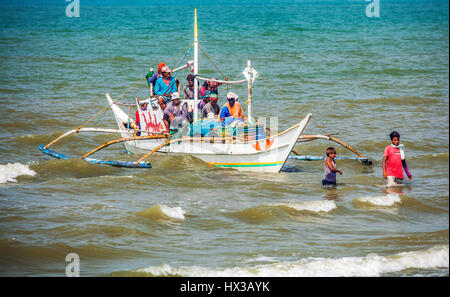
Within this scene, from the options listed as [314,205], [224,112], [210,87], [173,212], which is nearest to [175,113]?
[210,87]

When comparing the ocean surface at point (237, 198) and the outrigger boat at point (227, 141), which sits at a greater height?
the outrigger boat at point (227, 141)

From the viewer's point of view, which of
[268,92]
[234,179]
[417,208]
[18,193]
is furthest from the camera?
[268,92]

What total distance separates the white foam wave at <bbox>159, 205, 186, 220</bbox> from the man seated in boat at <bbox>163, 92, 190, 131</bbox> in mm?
4396

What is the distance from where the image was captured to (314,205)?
38.0 ft

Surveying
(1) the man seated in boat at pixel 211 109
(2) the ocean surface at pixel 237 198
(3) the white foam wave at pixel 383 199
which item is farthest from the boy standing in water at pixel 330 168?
(1) the man seated in boat at pixel 211 109

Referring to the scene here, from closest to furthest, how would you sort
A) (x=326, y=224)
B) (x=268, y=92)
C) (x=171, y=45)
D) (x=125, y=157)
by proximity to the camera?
(x=326, y=224), (x=125, y=157), (x=268, y=92), (x=171, y=45)

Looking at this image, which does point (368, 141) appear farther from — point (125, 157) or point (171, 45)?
point (171, 45)

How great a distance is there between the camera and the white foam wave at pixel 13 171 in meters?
14.2

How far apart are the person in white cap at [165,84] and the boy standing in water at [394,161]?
692 centimetres

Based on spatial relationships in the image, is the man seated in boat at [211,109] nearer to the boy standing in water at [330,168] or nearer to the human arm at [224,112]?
the human arm at [224,112]

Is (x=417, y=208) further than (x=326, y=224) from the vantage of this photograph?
Yes

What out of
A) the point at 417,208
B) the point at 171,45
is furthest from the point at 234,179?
the point at 171,45

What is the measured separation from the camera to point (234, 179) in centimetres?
1399

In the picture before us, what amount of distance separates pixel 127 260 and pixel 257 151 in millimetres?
5744
